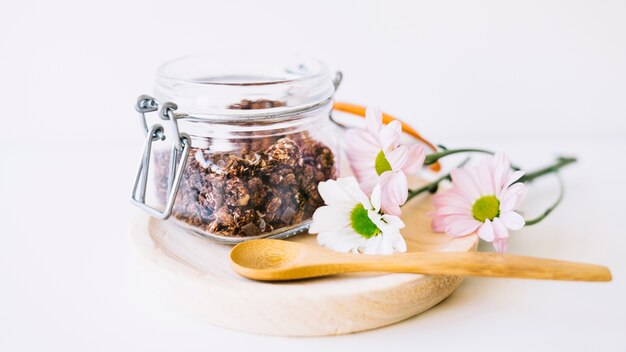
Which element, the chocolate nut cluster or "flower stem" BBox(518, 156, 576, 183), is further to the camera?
"flower stem" BBox(518, 156, 576, 183)

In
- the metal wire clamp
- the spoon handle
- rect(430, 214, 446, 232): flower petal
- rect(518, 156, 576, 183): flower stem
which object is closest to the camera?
the spoon handle

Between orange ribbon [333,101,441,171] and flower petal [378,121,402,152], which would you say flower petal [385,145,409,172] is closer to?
flower petal [378,121,402,152]

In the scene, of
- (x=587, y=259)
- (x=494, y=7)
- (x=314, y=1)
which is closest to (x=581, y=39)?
(x=494, y=7)

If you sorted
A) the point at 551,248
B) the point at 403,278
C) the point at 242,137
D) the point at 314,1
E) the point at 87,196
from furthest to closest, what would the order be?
the point at 314,1 → the point at 87,196 → the point at 551,248 → the point at 242,137 → the point at 403,278

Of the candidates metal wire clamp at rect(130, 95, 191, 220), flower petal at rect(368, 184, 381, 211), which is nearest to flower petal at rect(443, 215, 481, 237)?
flower petal at rect(368, 184, 381, 211)

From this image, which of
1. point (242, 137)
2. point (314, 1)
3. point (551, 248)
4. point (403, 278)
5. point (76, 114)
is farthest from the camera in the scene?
point (76, 114)

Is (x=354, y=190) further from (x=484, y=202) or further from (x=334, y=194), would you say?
(x=484, y=202)

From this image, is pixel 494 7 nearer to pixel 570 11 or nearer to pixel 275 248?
pixel 570 11

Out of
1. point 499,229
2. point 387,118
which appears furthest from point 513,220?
point 387,118
